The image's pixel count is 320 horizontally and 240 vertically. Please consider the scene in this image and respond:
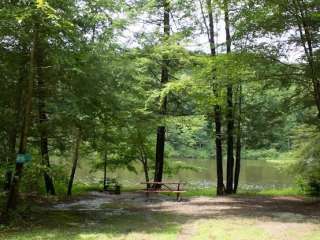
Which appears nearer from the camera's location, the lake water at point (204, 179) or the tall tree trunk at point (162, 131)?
the tall tree trunk at point (162, 131)

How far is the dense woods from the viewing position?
985cm

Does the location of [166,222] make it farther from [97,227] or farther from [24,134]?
[24,134]

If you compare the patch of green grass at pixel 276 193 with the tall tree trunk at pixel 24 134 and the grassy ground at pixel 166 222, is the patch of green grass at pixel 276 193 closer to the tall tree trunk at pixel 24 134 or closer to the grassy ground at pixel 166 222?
the grassy ground at pixel 166 222

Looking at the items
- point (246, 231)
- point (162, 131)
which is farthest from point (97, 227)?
point (162, 131)

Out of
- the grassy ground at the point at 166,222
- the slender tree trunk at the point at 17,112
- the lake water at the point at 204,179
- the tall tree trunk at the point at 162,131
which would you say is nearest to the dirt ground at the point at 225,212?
the grassy ground at the point at 166,222

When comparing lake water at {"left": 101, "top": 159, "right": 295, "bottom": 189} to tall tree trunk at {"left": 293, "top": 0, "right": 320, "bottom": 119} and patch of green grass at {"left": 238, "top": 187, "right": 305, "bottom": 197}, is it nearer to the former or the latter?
patch of green grass at {"left": 238, "top": 187, "right": 305, "bottom": 197}

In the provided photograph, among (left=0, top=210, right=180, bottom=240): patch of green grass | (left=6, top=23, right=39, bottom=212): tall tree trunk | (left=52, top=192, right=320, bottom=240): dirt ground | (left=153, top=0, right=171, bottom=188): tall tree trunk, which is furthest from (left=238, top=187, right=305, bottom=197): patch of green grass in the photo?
(left=6, top=23, right=39, bottom=212): tall tree trunk

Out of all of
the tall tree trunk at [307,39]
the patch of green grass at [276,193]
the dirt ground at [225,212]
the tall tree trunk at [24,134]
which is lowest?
the patch of green grass at [276,193]

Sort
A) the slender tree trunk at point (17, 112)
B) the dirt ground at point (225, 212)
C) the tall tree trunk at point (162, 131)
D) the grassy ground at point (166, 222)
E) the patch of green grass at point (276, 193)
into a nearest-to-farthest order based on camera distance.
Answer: the grassy ground at point (166, 222), the dirt ground at point (225, 212), the slender tree trunk at point (17, 112), the tall tree trunk at point (162, 131), the patch of green grass at point (276, 193)

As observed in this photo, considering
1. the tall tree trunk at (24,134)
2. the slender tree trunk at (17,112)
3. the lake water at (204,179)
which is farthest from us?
the lake water at (204,179)

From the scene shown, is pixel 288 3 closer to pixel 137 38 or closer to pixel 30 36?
pixel 30 36

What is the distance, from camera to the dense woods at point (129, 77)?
32.3 ft

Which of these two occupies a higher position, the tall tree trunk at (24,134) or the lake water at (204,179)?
the tall tree trunk at (24,134)

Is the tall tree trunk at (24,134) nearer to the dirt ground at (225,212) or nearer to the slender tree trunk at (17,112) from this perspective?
the slender tree trunk at (17,112)
